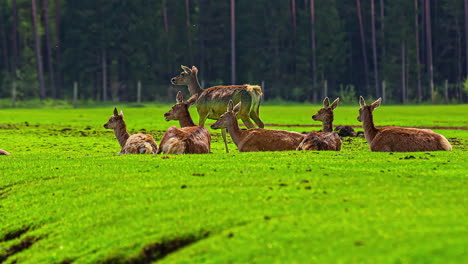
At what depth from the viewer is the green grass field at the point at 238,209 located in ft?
23.6

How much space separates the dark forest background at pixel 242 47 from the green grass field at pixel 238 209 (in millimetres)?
65718

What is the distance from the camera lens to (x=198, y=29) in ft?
288

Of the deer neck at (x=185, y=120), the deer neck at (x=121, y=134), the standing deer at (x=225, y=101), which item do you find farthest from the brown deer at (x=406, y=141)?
the standing deer at (x=225, y=101)

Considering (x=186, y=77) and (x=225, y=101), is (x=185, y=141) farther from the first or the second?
(x=186, y=77)

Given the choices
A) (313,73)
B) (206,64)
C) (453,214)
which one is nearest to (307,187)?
(453,214)

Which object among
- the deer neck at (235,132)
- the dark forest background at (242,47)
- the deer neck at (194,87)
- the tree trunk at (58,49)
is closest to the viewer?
the deer neck at (235,132)

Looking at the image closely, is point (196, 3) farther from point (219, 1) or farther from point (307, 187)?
point (307, 187)

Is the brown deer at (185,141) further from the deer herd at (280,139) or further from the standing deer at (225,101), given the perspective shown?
the standing deer at (225,101)

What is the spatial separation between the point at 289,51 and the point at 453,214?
266 ft

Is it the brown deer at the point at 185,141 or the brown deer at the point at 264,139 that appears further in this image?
the brown deer at the point at 264,139

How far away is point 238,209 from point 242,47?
78771 millimetres

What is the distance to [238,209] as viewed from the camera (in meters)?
8.98

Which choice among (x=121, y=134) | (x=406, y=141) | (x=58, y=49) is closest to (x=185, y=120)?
(x=121, y=134)

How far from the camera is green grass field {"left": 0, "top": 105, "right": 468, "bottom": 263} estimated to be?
7184mm
